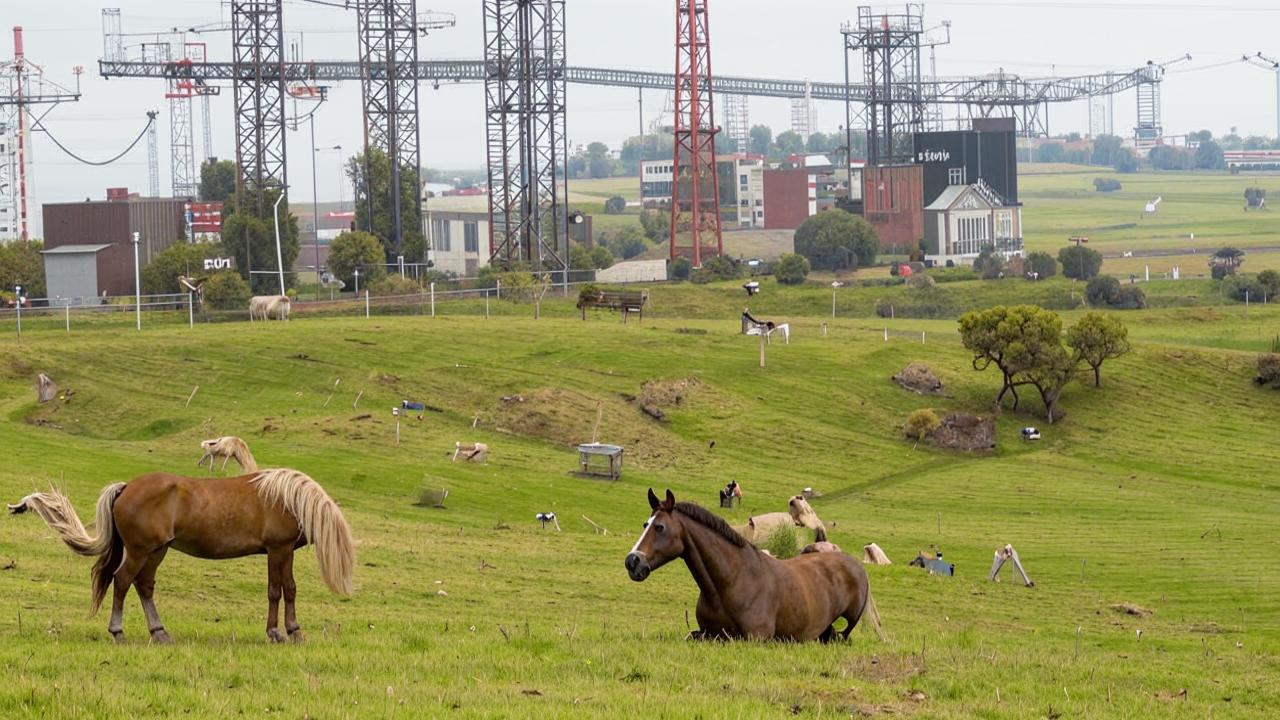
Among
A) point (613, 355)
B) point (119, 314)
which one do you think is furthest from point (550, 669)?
point (119, 314)

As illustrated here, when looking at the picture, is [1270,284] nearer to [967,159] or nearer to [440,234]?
[967,159]

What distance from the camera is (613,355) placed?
67.1m

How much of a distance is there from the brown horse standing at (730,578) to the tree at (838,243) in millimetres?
119881

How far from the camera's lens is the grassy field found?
14.7 meters

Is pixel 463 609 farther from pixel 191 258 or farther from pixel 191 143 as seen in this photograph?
pixel 191 143

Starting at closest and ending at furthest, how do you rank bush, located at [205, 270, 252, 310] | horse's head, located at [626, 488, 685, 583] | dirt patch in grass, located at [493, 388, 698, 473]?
horse's head, located at [626, 488, 685, 583] → dirt patch in grass, located at [493, 388, 698, 473] → bush, located at [205, 270, 252, 310]

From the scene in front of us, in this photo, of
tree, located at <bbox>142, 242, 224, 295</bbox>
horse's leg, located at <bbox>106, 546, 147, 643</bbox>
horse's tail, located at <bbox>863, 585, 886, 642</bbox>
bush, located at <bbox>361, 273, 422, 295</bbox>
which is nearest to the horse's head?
horse's tail, located at <bbox>863, 585, 886, 642</bbox>

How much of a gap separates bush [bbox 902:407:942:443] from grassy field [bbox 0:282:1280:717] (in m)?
1.21

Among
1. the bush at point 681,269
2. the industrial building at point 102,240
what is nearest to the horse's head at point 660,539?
the industrial building at point 102,240

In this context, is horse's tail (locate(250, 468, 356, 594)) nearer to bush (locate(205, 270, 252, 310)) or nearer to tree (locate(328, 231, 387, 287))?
bush (locate(205, 270, 252, 310))

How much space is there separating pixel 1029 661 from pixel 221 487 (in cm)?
850

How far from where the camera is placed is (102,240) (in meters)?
108

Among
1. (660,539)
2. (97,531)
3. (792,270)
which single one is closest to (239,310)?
(792,270)

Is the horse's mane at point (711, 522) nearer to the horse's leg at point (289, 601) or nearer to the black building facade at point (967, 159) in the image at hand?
the horse's leg at point (289, 601)
